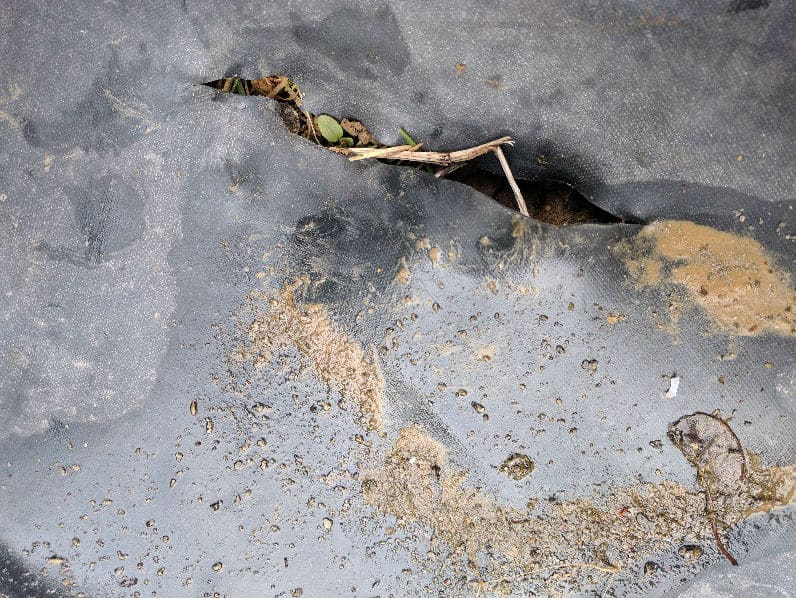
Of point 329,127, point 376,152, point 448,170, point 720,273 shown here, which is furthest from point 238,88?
point 720,273

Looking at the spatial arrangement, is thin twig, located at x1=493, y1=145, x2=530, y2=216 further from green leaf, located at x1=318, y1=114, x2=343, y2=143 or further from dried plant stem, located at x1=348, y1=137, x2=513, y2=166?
green leaf, located at x1=318, y1=114, x2=343, y2=143

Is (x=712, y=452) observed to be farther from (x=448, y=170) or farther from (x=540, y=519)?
(x=448, y=170)

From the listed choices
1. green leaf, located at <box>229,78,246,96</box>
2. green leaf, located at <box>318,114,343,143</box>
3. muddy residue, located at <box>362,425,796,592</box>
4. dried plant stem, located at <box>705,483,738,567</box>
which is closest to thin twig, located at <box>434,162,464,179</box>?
green leaf, located at <box>318,114,343,143</box>

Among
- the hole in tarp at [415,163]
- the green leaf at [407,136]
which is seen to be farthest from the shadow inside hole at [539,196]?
the green leaf at [407,136]

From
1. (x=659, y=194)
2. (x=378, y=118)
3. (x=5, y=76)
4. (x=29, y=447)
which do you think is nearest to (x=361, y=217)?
(x=378, y=118)

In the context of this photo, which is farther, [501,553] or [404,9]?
[501,553]

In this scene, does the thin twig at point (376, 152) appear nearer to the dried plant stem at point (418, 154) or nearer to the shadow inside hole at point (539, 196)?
the dried plant stem at point (418, 154)

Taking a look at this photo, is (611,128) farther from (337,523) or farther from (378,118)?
(337,523)
